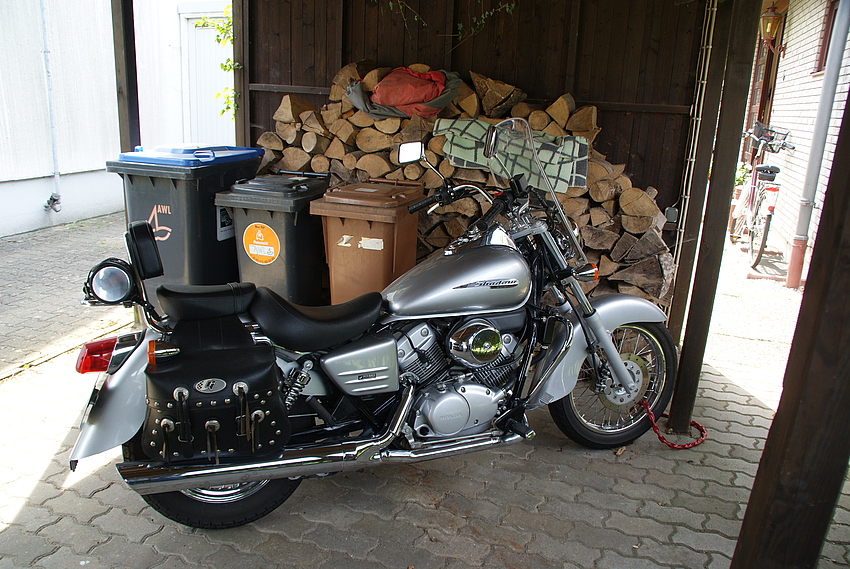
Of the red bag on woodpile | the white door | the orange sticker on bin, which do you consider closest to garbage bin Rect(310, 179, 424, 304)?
the orange sticker on bin

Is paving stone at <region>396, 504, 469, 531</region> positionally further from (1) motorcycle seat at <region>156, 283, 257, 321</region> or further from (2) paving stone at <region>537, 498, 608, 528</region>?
(1) motorcycle seat at <region>156, 283, 257, 321</region>

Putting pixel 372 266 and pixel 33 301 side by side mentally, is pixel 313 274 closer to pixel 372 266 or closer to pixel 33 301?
pixel 372 266

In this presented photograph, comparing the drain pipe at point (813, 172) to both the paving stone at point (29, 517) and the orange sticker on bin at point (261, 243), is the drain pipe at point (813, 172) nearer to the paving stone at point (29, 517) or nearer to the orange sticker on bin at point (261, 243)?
the orange sticker on bin at point (261, 243)

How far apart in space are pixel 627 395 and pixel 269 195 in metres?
2.43

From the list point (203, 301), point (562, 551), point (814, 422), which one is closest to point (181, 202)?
point (203, 301)

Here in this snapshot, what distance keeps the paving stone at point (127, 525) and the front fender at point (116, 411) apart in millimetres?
538

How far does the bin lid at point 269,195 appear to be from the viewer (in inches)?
160

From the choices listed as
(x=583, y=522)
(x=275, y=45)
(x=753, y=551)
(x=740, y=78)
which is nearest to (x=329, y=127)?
(x=275, y=45)

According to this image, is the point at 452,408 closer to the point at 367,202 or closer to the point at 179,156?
the point at 367,202

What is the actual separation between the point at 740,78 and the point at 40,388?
4.05 metres

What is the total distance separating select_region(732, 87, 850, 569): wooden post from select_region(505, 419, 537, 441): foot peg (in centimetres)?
111

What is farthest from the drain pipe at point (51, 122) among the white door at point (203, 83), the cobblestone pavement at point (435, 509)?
the cobblestone pavement at point (435, 509)

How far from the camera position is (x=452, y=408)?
263 centimetres

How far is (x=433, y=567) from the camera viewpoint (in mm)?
2408
